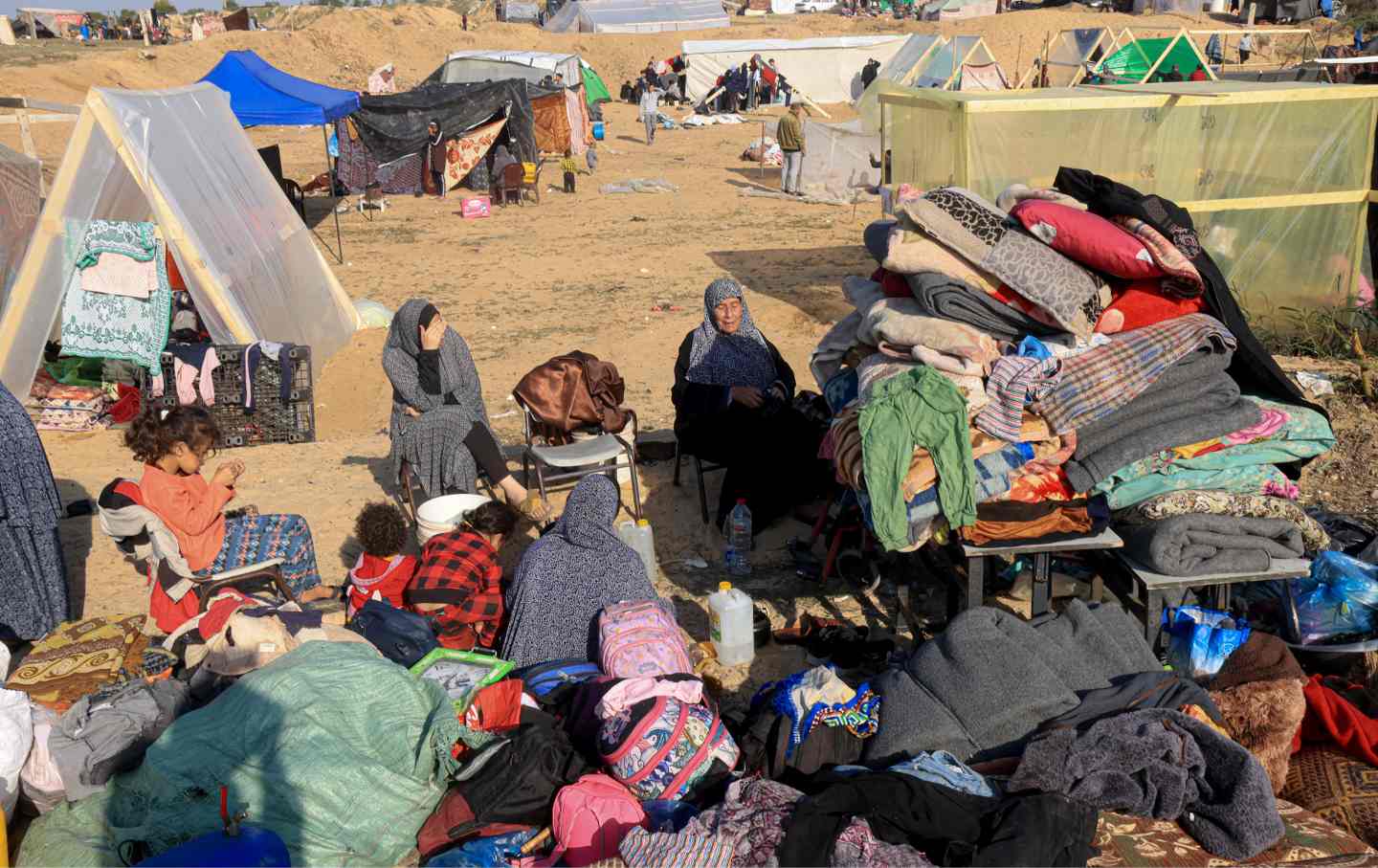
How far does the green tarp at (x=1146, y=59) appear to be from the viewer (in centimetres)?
2194

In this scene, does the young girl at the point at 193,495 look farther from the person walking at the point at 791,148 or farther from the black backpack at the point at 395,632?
the person walking at the point at 791,148

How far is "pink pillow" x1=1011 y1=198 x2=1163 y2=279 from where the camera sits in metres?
4.63

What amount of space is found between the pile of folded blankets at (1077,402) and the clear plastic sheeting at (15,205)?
8136 millimetres

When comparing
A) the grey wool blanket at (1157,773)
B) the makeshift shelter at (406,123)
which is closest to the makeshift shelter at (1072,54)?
the makeshift shelter at (406,123)

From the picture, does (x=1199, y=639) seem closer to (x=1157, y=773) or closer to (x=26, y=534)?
(x=1157, y=773)

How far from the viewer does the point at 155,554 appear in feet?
17.0

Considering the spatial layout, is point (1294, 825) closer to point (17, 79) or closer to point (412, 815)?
point (412, 815)

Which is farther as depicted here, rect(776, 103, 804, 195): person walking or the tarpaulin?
the tarpaulin

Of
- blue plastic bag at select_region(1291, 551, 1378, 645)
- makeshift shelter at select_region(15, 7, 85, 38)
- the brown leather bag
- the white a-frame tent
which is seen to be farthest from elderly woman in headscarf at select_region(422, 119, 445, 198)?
makeshift shelter at select_region(15, 7, 85, 38)

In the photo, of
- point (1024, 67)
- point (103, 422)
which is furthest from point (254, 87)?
point (1024, 67)

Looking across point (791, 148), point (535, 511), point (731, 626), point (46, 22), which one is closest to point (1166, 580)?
point (731, 626)

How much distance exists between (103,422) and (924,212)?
6.76 metres

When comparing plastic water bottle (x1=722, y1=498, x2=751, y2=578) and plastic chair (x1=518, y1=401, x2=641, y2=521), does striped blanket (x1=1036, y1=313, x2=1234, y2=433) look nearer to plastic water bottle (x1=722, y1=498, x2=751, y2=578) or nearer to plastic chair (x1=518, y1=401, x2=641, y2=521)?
plastic water bottle (x1=722, y1=498, x2=751, y2=578)

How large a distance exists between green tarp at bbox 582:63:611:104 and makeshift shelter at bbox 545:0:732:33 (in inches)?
381
